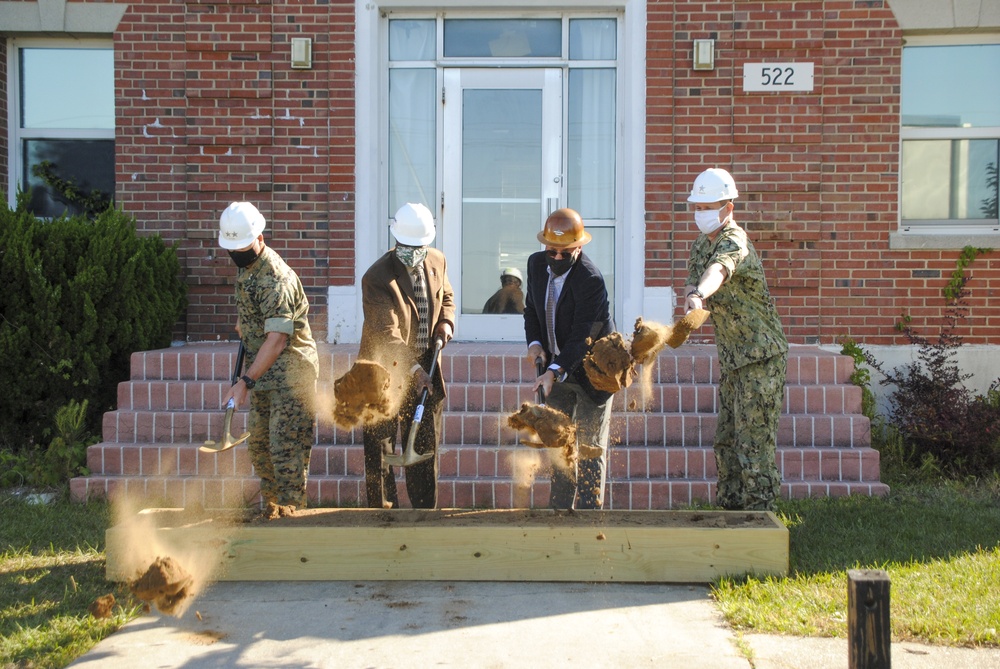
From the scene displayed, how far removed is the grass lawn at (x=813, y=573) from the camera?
4.32 m

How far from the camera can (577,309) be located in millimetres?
5445

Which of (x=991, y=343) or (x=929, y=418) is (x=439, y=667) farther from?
(x=991, y=343)

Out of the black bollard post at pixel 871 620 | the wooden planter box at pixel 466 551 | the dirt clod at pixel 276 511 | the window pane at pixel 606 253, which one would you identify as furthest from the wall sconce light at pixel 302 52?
the black bollard post at pixel 871 620

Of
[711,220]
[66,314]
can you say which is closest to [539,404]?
[711,220]

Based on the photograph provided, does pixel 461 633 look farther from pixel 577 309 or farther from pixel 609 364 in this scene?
pixel 577 309

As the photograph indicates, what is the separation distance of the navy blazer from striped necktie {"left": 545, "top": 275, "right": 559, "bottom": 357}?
0.08ft

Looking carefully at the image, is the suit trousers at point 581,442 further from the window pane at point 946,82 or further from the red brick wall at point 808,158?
the window pane at point 946,82

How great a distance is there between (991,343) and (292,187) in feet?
19.5

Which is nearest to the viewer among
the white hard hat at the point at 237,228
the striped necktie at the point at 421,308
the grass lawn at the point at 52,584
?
the grass lawn at the point at 52,584

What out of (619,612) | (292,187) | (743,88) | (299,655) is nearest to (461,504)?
(619,612)

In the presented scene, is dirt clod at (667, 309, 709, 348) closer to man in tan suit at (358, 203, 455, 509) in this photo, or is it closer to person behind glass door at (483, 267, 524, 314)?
man in tan suit at (358, 203, 455, 509)

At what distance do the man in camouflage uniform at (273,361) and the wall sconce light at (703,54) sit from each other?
4.40 m

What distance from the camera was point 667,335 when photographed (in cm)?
527

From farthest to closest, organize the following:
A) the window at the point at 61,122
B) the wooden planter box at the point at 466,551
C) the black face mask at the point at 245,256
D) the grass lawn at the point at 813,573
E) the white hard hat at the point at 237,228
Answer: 1. the window at the point at 61,122
2. the black face mask at the point at 245,256
3. the white hard hat at the point at 237,228
4. the wooden planter box at the point at 466,551
5. the grass lawn at the point at 813,573
